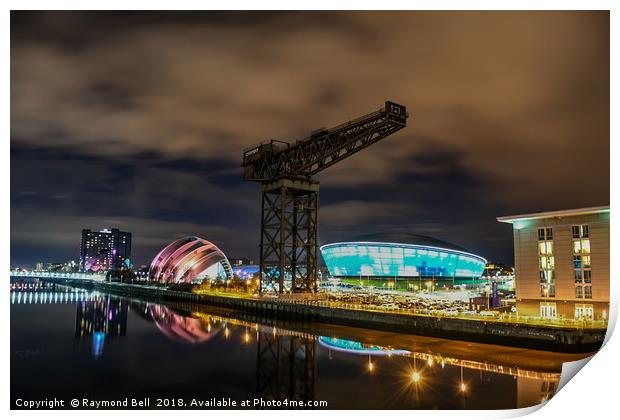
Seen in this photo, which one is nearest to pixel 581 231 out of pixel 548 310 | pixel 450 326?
pixel 548 310

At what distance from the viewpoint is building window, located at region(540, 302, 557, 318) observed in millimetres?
22100

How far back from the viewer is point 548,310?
22266 millimetres

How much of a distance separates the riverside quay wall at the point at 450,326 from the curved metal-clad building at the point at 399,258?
115 ft

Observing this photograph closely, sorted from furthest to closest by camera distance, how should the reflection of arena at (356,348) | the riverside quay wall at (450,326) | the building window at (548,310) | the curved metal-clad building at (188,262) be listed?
the curved metal-clad building at (188,262)
the building window at (548,310)
the reflection of arena at (356,348)
the riverside quay wall at (450,326)

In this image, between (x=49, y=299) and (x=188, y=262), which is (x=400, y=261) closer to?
(x=188, y=262)

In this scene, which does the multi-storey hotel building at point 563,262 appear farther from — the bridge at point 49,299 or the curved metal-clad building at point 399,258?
the bridge at point 49,299

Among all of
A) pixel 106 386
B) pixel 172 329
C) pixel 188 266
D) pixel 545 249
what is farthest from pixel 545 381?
pixel 188 266

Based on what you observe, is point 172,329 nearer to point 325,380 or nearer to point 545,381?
point 325,380

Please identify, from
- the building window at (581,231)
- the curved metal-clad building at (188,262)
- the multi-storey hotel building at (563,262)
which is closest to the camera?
the multi-storey hotel building at (563,262)

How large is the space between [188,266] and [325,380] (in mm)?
54425

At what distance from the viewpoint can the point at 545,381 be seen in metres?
13.3

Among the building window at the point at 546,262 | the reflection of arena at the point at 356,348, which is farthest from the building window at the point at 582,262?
the reflection of arena at the point at 356,348

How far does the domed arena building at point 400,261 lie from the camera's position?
216 feet

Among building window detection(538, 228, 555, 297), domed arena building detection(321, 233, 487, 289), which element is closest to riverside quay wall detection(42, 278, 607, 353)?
building window detection(538, 228, 555, 297)
